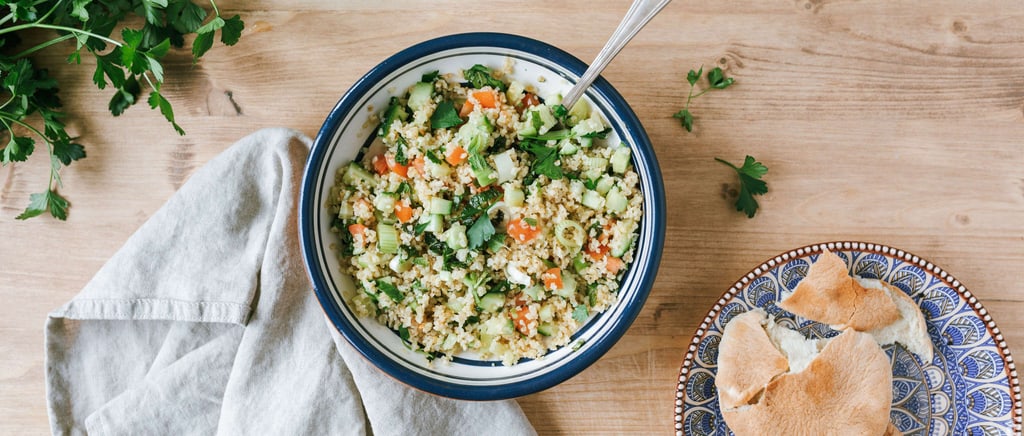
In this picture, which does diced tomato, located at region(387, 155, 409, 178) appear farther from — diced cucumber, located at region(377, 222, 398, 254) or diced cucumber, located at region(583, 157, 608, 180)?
diced cucumber, located at region(583, 157, 608, 180)

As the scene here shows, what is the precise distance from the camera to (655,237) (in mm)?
2062

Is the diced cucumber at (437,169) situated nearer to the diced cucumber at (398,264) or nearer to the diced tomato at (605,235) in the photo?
the diced cucumber at (398,264)

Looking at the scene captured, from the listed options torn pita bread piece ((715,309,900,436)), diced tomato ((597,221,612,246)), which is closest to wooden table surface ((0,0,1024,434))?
torn pita bread piece ((715,309,900,436))

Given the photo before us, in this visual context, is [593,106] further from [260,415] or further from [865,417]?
[260,415]

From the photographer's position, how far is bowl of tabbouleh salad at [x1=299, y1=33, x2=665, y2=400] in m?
2.09

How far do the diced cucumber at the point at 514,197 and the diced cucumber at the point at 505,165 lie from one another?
0.14ft

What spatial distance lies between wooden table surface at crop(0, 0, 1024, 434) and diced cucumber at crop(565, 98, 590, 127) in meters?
0.33

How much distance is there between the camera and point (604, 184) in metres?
2.17

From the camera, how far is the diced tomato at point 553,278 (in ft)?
6.95

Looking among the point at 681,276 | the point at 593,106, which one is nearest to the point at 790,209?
the point at 681,276

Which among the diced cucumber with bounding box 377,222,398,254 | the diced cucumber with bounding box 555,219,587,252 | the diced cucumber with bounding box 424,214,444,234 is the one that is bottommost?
the diced cucumber with bounding box 377,222,398,254

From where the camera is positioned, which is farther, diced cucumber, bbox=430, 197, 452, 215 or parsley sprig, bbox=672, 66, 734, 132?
parsley sprig, bbox=672, 66, 734, 132

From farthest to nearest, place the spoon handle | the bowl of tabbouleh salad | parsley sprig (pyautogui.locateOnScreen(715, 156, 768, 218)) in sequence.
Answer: parsley sprig (pyautogui.locateOnScreen(715, 156, 768, 218)) < the bowl of tabbouleh salad < the spoon handle

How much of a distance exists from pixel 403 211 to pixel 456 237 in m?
0.19
